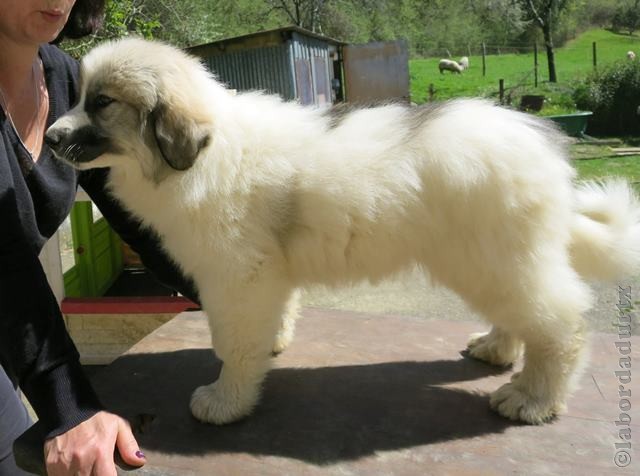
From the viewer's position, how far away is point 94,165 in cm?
246

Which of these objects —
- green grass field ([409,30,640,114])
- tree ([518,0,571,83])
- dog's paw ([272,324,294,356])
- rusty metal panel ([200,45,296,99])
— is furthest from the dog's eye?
tree ([518,0,571,83])

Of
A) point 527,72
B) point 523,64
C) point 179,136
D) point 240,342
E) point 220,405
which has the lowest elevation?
point 220,405

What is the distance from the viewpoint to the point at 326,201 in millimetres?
2395

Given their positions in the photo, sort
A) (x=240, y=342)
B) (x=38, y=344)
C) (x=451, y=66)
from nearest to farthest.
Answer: (x=38, y=344)
(x=240, y=342)
(x=451, y=66)

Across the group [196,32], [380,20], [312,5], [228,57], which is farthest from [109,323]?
[380,20]

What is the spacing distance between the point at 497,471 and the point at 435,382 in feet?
2.21

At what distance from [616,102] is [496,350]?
60.4 ft

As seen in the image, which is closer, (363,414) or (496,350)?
(363,414)

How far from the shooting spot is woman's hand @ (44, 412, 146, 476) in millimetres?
1833

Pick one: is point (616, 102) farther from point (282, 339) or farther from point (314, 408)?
point (314, 408)

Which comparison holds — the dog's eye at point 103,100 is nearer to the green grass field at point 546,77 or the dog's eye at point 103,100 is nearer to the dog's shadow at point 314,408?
the dog's shadow at point 314,408

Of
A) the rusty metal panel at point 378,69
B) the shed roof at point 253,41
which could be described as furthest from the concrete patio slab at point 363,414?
the rusty metal panel at point 378,69

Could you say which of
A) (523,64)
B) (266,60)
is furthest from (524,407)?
(523,64)

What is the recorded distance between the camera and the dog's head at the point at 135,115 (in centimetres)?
236
